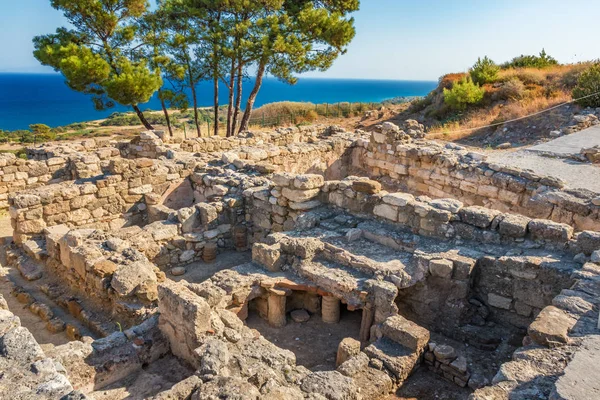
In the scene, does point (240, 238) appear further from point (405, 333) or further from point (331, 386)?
point (331, 386)

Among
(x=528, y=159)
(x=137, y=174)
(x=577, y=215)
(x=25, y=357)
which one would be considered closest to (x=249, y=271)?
(x=25, y=357)

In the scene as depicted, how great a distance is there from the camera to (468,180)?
36.7 feet

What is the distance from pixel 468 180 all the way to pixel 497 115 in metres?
11.4

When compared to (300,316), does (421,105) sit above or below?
above

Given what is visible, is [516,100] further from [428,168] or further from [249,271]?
[249,271]

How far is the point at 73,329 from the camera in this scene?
620cm

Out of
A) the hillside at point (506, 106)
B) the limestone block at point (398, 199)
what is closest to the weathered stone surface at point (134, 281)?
the limestone block at point (398, 199)

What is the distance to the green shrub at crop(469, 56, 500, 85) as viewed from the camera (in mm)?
25625

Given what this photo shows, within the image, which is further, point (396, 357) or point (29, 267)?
point (29, 267)

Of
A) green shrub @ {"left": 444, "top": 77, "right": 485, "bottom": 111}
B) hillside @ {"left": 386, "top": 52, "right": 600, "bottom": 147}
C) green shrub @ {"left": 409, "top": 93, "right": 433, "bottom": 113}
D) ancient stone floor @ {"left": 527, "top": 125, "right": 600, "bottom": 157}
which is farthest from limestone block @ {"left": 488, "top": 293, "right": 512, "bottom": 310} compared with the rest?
green shrub @ {"left": 409, "top": 93, "right": 433, "bottom": 113}

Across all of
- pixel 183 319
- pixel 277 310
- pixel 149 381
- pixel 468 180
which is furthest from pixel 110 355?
pixel 468 180

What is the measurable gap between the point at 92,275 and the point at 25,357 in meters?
3.06

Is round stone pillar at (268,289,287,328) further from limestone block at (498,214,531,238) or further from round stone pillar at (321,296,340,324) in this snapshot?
limestone block at (498,214,531,238)

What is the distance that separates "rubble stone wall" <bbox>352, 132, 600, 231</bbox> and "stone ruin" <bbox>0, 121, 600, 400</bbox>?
55 millimetres
